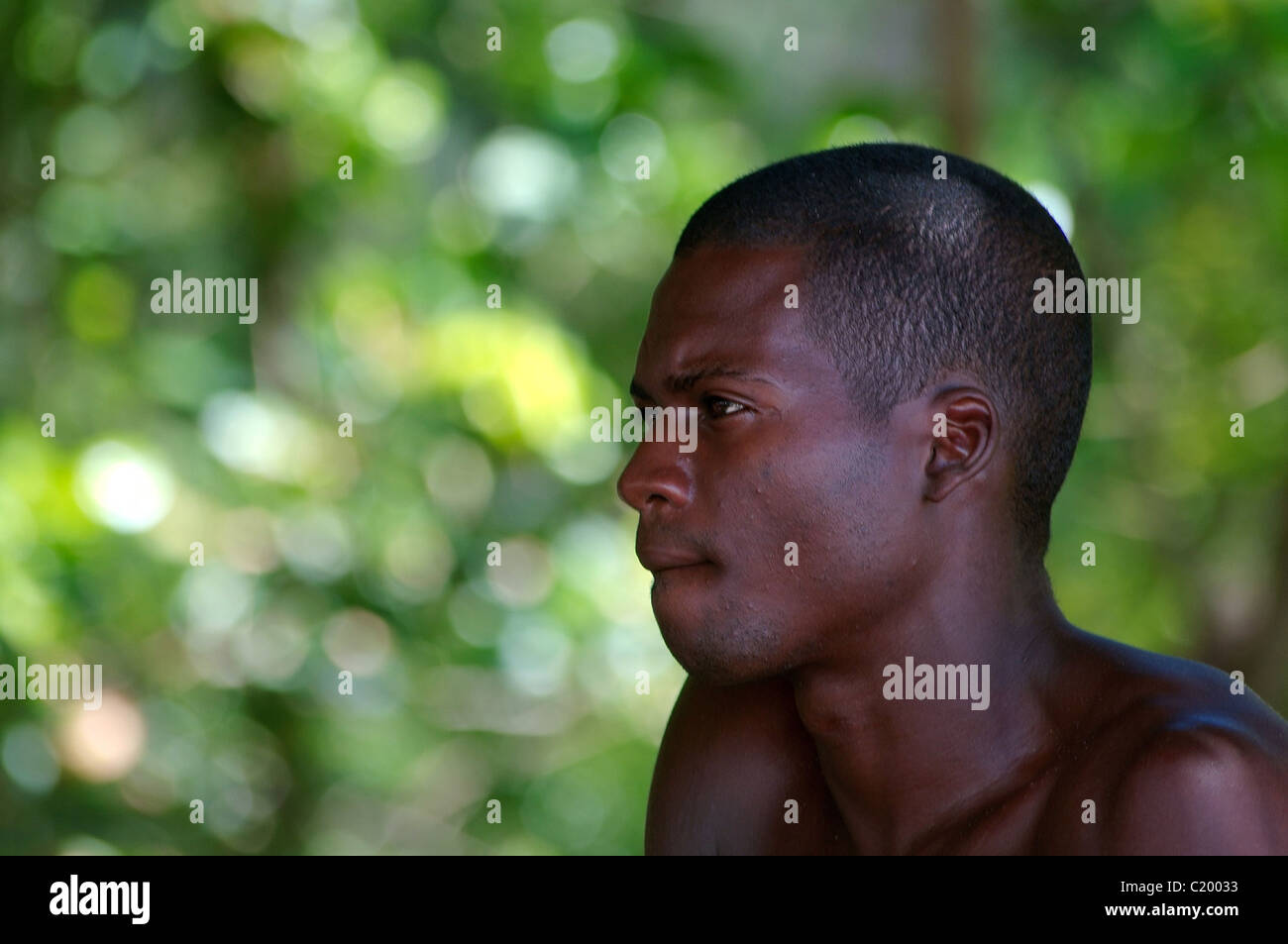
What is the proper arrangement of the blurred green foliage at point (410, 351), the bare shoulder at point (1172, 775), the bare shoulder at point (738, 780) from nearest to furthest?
the bare shoulder at point (1172, 775), the bare shoulder at point (738, 780), the blurred green foliage at point (410, 351)

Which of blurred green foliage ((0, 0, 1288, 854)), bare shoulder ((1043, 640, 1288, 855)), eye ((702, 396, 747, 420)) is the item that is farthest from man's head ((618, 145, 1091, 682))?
blurred green foliage ((0, 0, 1288, 854))

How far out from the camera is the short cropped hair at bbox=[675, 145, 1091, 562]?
3.91 feet

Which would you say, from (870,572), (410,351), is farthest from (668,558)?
(410,351)

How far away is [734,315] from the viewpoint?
1.19m

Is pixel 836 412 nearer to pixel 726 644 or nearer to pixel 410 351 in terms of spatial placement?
pixel 726 644

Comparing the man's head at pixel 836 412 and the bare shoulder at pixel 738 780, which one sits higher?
the man's head at pixel 836 412

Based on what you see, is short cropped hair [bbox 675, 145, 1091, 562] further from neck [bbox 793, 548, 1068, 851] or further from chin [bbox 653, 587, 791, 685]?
chin [bbox 653, 587, 791, 685]

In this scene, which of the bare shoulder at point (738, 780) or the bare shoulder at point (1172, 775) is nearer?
the bare shoulder at point (1172, 775)

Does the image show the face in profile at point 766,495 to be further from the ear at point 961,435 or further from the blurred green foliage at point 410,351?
the blurred green foliage at point 410,351

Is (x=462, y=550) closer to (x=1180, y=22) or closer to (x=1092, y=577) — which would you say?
(x=1180, y=22)

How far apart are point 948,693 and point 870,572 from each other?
129 millimetres

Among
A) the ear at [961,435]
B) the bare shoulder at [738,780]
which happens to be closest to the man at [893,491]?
the ear at [961,435]

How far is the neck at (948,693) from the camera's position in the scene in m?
1.20
